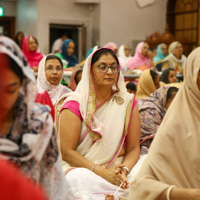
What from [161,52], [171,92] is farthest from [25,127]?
[161,52]

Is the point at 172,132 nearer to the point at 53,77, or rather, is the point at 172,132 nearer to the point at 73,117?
the point at 73,117

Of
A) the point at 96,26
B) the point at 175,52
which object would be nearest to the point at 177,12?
the point at 96,26

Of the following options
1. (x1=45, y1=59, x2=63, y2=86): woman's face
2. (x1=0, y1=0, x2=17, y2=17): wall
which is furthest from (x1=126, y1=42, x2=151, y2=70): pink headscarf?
(x1=0, y1=0, x2=17, y2=17): wall

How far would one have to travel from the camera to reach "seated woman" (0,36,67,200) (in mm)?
940

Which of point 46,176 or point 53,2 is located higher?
point 53,2

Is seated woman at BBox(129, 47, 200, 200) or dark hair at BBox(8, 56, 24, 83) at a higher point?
dark hair at BBox(8, 56, 24, 83)

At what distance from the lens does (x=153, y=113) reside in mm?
2877

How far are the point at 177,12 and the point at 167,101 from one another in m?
8.38

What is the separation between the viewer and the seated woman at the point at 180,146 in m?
1.46

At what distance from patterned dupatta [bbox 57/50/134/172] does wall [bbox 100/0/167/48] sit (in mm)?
7808

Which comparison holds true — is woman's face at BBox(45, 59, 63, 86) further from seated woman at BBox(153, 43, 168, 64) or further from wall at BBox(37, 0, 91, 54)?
wall at BBox(37, 0, 91, 54)

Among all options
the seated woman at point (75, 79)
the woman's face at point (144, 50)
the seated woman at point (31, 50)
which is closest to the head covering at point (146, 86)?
the seated woman at point (75, 79)

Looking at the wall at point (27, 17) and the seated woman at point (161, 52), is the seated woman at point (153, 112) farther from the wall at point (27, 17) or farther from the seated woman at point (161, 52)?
the wall at point (27, 17)

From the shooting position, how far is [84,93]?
241 cm
